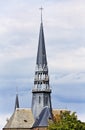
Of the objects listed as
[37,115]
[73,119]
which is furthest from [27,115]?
[73,119]

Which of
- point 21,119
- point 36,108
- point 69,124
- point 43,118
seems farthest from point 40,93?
point 69,124

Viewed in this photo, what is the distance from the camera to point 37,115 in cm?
19562

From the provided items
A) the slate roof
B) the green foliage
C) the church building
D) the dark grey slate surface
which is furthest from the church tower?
the green foliage

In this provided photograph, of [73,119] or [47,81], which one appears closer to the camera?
[73,119]

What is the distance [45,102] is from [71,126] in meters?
63.3

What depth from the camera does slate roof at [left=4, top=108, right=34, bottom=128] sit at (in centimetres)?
19444

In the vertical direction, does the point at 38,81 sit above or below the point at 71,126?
above

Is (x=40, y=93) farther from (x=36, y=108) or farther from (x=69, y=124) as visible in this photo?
(x=69, y=124)

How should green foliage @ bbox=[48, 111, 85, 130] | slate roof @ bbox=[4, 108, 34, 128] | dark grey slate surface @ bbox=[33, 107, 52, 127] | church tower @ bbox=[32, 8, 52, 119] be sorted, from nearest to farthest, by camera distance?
1. green foliage @ bbox=[48, 111, 85, 130]
2. dark grey slate surface @ bbox=[33, 107, 52, 127]
3. slate roof @ bbox=[4, 108, 34, 128]
4. church tower @ bbox=[32, 8, 52, 119]

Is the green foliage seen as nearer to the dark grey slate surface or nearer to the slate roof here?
the dark grey slate surface

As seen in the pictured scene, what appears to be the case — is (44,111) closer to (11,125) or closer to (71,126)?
(11,125)

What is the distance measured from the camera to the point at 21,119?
195500mm

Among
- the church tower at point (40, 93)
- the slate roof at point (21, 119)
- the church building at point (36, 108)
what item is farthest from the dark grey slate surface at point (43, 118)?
the slate roof at point (21, 119)

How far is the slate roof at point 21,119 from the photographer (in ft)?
638
